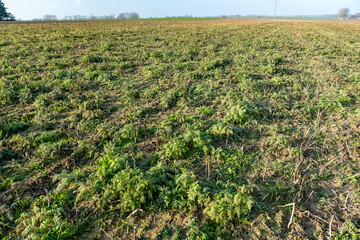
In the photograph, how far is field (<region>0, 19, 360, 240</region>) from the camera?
3.52 metres

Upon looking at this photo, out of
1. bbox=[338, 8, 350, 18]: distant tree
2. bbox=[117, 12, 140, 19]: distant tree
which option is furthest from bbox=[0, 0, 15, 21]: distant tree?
bbox=[338, 8, 350, 18]: distant tree

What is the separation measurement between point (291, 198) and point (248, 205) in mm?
1135

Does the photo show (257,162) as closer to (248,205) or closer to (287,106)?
(248,205)

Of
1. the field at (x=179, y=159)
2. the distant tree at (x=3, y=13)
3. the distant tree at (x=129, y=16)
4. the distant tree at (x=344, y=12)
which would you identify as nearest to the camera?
the field at (x=179, y=159)

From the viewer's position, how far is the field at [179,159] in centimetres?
352

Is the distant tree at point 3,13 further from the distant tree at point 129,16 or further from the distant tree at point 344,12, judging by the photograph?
the distant tree at point 344,12

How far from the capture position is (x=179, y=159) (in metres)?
4.97

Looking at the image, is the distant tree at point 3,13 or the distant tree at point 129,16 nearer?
the distant tree at point 3,13

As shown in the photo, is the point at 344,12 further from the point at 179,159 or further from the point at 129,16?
the point at 179,159

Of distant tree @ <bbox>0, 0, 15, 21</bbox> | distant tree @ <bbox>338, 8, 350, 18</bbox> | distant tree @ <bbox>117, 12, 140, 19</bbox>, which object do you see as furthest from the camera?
distant tree @ <bbox>338, 8, 350, 18</bbox>

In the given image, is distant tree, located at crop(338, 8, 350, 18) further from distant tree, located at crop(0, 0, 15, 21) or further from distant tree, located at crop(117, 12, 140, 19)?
distant tree, located at crop(0, 0, 15, 21)

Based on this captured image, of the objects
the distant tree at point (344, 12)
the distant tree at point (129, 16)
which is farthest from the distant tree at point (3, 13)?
the distant tree at point (344, 12)

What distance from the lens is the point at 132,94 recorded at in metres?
8.20

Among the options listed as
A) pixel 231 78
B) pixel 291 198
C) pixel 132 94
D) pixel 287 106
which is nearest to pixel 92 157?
pixel 132 94
